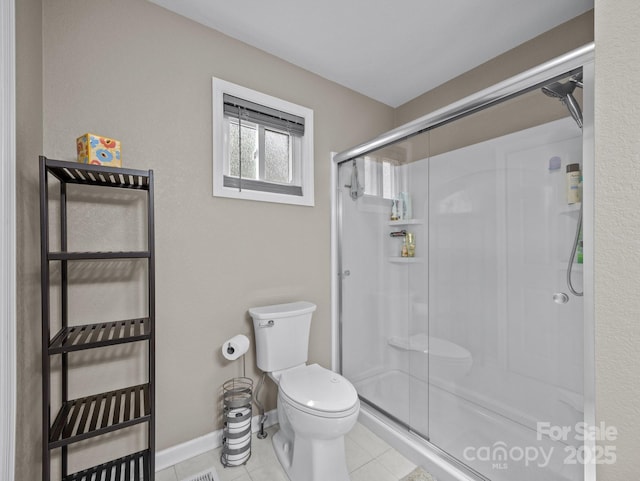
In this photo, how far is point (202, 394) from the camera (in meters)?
1.66

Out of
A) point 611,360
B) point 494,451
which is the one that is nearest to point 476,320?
point 494,451

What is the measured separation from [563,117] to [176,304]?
2036 millimetres

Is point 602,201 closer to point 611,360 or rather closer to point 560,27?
point 611,360

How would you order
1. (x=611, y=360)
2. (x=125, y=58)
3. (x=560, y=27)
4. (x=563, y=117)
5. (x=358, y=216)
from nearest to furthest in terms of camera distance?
(x=611, y=360) → (x=563, y=117) → (x=125, y=58) → (x=560, y=27) → (x=358, y=216)

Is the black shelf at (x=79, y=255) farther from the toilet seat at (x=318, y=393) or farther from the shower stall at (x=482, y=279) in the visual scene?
the shower stall at (x=482, y=279)

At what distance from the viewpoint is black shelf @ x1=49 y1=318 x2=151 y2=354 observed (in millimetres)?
1092

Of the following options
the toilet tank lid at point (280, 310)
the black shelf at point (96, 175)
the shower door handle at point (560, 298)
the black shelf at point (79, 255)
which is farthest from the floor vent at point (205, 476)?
the shower door handle at point (560, 298)

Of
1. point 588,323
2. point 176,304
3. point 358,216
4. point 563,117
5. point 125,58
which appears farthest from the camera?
point 358,216

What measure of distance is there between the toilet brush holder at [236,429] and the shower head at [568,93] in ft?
6.71

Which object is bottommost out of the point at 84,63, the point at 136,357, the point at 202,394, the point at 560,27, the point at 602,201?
the point at 202,394

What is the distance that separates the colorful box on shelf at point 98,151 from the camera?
1181 millimetres

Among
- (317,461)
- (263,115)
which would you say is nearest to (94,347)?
(317,461)

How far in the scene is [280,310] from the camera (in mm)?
1788

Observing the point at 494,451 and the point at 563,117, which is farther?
the point at 494,451
